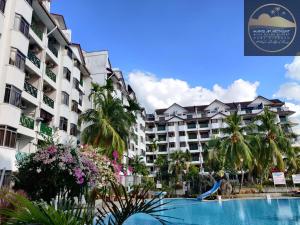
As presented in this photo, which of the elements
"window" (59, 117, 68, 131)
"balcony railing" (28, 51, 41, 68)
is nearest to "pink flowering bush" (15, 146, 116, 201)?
"balcony railing" (28, 51, 41, 68)

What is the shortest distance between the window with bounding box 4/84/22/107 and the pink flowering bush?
24.1ft

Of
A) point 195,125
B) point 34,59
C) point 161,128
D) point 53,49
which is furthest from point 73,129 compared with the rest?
point 195,125

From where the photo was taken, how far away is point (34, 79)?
2581cm

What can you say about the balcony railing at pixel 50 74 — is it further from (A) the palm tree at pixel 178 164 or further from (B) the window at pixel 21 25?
(A) the palm tree at pixel 178 164

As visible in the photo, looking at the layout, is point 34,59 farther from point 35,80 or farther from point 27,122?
point 27,122

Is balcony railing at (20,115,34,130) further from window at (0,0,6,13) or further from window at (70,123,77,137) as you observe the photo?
window at (70,123,77,137)

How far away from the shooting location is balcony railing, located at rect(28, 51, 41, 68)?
24.1m

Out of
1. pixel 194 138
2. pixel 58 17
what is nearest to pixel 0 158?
pixel 58 17

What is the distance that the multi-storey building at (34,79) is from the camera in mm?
19594

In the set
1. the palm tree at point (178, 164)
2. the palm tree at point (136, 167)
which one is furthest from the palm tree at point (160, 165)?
the palm tree at point (136, 167)

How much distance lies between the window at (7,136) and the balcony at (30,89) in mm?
4460

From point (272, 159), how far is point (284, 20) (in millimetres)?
35365
